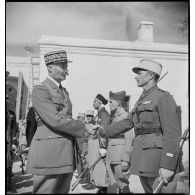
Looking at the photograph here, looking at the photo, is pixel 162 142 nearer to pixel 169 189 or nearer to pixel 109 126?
pixel 169 189

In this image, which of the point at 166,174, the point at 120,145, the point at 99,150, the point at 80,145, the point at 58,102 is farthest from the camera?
the point at 99,150

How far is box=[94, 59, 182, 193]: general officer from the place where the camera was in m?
2.70

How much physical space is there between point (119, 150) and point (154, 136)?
0.64m

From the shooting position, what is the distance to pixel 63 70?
2.98m

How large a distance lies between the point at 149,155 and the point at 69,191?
2.70ft

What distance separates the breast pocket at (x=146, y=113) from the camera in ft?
9.28

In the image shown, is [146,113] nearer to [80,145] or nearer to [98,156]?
[80,145]

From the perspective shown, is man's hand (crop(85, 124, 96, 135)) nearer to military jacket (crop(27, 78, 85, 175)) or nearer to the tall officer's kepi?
military jacket (crop(27, 78, 85, 175))

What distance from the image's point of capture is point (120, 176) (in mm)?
3336

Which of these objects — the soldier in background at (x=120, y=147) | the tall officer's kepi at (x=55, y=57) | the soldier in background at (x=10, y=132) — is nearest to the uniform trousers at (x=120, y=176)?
the soldier in background at (x=120, y=147)

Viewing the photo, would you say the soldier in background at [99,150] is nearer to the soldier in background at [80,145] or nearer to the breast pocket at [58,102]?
the soldier in background at [80,145]

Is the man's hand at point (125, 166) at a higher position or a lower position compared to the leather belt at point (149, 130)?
lower

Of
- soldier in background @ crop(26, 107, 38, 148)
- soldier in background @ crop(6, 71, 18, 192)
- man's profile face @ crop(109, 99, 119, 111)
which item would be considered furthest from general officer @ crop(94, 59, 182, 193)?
soldier in background @ crop(6, 71, 18, 192)

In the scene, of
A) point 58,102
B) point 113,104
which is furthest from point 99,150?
point 58,102
